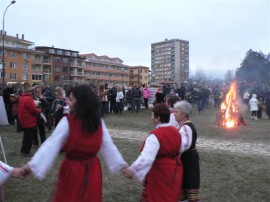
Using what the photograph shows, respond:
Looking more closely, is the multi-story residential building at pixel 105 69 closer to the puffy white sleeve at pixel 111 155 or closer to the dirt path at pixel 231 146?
the dirt path at pixel 231 146

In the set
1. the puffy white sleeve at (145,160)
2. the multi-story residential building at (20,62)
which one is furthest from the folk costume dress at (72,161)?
the multi-story residential building at (20,62)

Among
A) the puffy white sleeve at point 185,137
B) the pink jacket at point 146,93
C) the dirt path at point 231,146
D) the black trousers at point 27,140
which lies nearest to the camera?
the puffy white sleeve at point 185,137

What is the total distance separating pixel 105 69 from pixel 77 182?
112131 millimetres

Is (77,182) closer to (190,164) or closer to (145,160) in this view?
(145,160)

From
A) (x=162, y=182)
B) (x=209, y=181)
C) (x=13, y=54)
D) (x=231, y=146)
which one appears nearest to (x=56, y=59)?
(x=13, y=54)

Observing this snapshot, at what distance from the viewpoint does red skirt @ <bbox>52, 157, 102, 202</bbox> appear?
335 cm

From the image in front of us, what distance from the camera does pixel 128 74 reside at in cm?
12462

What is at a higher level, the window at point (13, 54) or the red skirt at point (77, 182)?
the window at point (13, 54)

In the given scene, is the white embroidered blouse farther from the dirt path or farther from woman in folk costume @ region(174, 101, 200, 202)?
the dirt path

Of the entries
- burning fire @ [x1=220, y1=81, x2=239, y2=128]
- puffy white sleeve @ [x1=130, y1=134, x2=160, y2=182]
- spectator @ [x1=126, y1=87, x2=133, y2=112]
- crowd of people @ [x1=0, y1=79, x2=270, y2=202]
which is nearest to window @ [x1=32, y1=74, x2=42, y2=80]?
spectator @ [x1=126, y1=87, x2=133, y2=112]

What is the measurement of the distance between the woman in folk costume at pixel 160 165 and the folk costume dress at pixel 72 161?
0.49 m

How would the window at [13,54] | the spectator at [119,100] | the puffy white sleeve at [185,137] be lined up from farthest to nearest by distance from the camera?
the window at [13,54]
the spectator at [119,100]
the puffy white sleeve at [185,137]

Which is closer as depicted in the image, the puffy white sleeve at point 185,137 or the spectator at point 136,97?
the puffy white sleeve at point 185,137

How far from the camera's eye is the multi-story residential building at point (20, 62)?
254 ft
